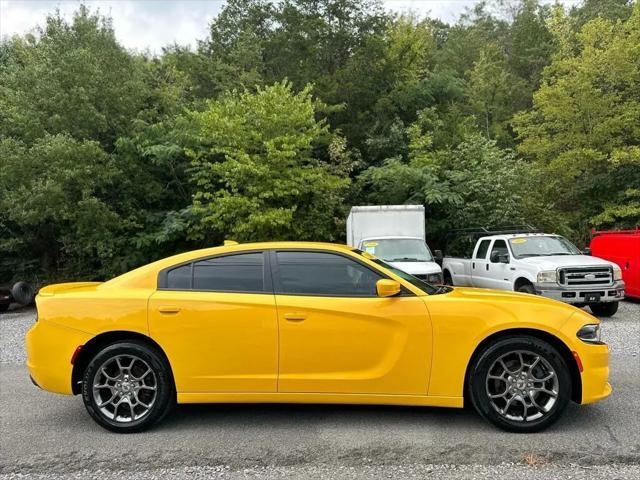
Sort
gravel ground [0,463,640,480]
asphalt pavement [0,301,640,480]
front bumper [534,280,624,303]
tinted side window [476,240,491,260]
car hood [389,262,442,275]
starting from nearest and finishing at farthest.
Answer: gravel ground [0,463,640,480]
asphalt pavement [0,301,640,480]
front bumper [534,280,624,303]
car hood [389,262,442,275]
tinted side window [476,240,491,260]

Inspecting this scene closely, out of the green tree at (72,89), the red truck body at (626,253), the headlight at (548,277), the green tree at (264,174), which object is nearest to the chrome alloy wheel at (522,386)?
the headlight at (548,277)

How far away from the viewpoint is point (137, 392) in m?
4.58

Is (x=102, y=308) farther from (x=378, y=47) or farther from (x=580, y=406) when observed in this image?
(x=378, y=47)

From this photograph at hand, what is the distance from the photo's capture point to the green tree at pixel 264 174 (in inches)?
605

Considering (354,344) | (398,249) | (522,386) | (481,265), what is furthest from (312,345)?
(481,265)

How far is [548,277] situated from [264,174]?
831cm

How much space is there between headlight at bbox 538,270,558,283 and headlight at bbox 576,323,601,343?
5834mm

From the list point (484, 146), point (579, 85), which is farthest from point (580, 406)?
point (579, 85)

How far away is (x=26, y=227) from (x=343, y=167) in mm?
11314

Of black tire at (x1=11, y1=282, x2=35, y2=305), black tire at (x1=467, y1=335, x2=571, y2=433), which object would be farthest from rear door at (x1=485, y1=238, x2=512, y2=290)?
black tire at (x1=11, y1=282, x2=35, y2=305)

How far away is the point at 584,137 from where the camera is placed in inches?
794

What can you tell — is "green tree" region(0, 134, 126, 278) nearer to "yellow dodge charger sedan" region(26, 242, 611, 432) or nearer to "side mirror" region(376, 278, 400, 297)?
"yellow dodge charger sedan" region(26, 242, 611, 432)

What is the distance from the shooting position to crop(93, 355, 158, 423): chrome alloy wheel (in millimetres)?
4555

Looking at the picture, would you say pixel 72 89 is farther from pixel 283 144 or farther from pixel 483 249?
pixel 483 249
